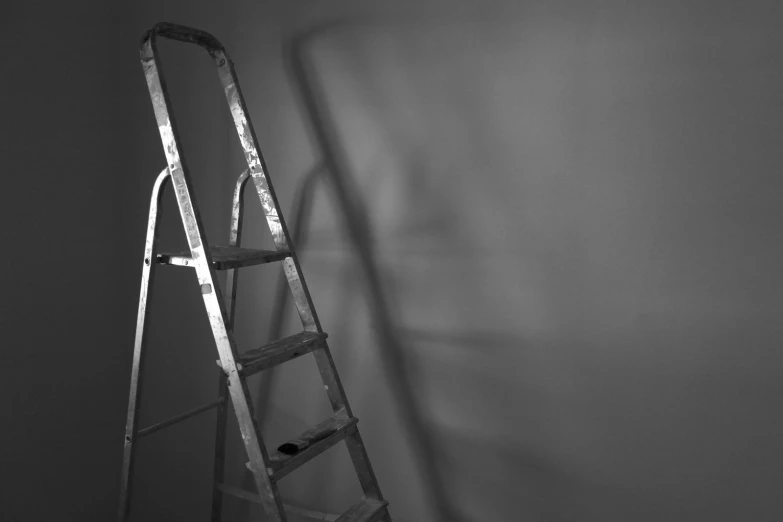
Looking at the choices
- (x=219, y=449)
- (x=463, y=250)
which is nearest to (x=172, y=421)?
(x=219, y=449)

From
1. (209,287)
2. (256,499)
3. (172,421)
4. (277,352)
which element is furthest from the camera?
(256,499)

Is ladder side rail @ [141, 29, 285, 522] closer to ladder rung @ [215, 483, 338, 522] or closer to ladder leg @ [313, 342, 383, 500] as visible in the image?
ladder leg @ [313, 342, 383, 500]

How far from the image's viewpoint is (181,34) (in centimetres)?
169

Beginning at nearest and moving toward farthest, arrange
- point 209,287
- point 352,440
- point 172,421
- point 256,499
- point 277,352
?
point 209,287, point 277,352, point 352,440, point 172,421, point 256,499

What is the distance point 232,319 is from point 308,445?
2.23 feet

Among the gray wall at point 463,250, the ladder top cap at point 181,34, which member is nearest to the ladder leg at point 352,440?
the gray wall at point 463,250

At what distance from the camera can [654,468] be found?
165cm

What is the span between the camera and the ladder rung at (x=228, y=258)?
1.55 m

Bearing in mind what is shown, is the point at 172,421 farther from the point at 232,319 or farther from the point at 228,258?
the point at 228,258

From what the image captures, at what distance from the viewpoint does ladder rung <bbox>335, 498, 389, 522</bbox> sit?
1685 millimetres

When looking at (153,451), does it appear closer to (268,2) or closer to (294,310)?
(294,310)

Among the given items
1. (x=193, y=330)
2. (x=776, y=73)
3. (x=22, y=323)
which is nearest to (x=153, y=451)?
(x=193, y=330)

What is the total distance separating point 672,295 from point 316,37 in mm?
1448

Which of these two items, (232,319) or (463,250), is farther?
(232,319)
